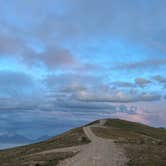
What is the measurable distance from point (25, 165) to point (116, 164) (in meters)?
11.2

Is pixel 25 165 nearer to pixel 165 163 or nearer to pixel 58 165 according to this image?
pixel 58 165

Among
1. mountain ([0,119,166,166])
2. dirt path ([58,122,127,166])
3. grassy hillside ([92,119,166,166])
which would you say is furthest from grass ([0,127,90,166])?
grassy hillside ([92,119,166,166])

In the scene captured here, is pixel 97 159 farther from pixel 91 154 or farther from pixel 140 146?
pixel 140 146

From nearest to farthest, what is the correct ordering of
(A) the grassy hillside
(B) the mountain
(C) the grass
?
1. (B) the mountain
2. (A) the grassy hillside
3. (C) the grass

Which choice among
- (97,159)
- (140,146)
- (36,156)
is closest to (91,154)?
(97,159)

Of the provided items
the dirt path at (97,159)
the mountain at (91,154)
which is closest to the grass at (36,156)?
the mountain at (91,154)

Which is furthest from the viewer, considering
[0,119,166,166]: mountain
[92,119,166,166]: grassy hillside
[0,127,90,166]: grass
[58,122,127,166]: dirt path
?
[0,127,90,166]: grass

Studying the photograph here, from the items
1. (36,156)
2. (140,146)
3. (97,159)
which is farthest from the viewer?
(140,146)

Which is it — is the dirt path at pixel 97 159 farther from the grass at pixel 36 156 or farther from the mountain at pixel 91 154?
the grass at pixel 36 156

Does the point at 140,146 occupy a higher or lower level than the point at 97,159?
lower

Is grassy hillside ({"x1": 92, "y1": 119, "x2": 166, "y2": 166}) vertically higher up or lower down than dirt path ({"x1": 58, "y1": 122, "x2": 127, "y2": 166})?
lower down

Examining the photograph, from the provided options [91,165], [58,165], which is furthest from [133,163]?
[58,165]

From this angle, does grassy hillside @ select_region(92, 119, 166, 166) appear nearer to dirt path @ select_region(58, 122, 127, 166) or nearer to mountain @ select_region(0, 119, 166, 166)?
mountain @ select_region(0, 119, 166, 166)

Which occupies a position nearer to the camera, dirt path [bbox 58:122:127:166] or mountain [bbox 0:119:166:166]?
dirt path [bbox 58:122:127:166]
